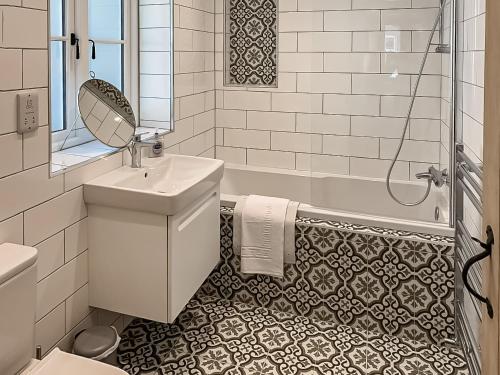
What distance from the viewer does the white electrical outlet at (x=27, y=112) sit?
1752 mm

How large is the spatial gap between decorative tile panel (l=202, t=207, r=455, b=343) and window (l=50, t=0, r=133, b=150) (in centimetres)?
105

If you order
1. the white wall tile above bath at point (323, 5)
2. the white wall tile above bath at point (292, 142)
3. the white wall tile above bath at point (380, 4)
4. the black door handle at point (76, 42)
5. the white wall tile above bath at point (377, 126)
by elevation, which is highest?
the white wall tile above bath at point (323, 5)

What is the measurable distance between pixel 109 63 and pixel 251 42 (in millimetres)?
1318

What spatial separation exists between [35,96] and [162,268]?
0.84 m

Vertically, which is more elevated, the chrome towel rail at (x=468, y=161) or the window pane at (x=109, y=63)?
the window pane at (x=109, y=63)

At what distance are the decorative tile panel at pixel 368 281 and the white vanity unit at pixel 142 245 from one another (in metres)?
0.68

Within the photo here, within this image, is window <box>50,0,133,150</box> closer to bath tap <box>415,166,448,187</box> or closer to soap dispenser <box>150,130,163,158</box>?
soap dispenser <box>150,130,163,158</box>

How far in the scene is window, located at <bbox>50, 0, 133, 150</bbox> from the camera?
2.36 m

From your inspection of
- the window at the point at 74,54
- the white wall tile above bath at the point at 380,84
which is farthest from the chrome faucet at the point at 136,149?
the white wall tile above bath at the point at 380,84

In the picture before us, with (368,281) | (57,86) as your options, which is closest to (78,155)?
(57,86)

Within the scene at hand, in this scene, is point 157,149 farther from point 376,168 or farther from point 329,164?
point 376,168

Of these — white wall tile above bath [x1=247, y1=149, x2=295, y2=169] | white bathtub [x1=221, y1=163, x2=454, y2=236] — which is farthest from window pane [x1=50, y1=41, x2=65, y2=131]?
white wall tile above bath [x1=247, y1=149, x2=295, y2=169]

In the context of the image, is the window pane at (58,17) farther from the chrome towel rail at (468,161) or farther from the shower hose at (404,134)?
the shower hose at (404,134)

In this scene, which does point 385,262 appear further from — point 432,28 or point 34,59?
point 34,59
